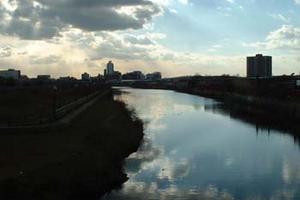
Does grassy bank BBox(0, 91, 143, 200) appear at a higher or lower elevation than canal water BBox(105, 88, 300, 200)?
higher

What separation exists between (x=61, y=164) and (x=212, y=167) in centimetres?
1173

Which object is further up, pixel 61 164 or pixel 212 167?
pixel 61 164

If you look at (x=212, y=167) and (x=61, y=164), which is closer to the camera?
(x=61, y=164)

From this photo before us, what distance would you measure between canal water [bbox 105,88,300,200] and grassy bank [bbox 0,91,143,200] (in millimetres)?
1012

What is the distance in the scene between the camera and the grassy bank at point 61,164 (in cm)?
2053

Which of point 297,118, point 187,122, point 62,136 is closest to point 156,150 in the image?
point 62,136

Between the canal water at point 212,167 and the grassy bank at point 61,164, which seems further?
the canal water at point 212,167

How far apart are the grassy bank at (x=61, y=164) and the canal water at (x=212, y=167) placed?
1.01 meters

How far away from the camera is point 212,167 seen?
107 ft

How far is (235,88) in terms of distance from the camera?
15312 centimetres

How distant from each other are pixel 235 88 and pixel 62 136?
122052mm

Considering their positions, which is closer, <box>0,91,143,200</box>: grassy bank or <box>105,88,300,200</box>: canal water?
<box>0,91,143,200</box>: grassy bank

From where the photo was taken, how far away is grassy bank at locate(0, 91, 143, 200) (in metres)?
20.5

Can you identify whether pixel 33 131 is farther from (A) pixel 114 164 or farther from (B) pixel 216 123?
(B) pixel 216 123
